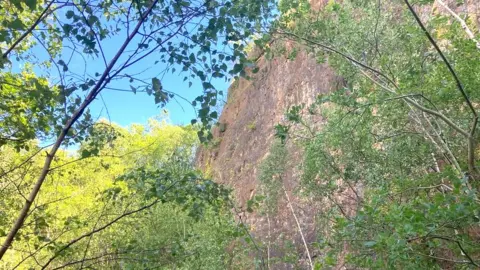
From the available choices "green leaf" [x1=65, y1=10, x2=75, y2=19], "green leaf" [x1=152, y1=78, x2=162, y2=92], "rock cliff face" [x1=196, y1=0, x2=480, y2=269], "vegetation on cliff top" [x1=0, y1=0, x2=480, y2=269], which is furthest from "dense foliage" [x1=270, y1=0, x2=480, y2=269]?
"rock cliff face" [x1=196, y1=0, x2=480, y2=269]

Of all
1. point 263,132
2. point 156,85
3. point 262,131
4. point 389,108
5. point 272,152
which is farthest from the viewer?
point 262,131

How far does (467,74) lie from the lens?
4.51 metres

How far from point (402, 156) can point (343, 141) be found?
38.8 inches

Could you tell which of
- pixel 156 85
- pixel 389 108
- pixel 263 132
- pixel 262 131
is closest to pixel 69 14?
pixel 156 85

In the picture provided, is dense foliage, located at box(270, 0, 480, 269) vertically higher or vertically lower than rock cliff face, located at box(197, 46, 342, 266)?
lower

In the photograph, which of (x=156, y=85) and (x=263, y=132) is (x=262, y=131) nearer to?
(x=263, y=132)

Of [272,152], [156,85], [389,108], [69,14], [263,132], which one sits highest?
[263,132]

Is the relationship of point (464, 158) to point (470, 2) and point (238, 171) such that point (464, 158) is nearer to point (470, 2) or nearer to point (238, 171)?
point (470, 2)

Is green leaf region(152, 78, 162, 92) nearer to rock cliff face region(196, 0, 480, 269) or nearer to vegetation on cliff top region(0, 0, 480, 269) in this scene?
vegetation on cliff top region(0, 0, 480, 269)

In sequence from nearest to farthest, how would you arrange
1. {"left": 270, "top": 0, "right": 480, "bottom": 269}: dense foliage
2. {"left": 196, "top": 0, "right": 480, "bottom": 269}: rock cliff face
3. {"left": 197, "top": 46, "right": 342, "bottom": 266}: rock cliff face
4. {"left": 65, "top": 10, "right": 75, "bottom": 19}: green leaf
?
{"left": 65, "top": 10, "right": 75, "bottom": 19}: green leaf < {"left": 270, "top": 0, "right": 480, "bottom": 269}: dense foliage < {"left": 196, "top": 0, "right": 480, "bottom": 269}: rock cliff face < {"left": 197, "top": 46, "right": 342, "bottom": 266}: rock cliff face

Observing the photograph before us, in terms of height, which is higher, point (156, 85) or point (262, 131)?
point (262, 131)

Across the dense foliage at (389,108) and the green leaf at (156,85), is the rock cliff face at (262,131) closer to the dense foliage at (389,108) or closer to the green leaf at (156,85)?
the dense foliage at (389,108)

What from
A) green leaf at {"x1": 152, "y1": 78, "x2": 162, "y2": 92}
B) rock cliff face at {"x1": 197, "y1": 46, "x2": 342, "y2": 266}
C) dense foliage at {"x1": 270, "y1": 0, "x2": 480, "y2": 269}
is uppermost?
rock cliff face at {"x1": 197, "y1": 46, "x2": 342, "y2": 266}

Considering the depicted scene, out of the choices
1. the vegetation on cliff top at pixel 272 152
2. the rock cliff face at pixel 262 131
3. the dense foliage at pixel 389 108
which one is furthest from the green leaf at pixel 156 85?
the rock cliff face at pixel 262 131
